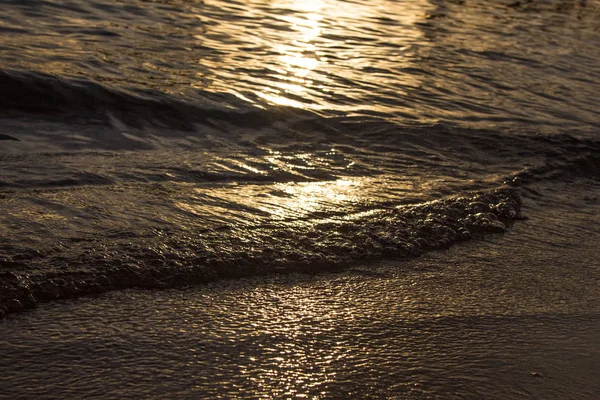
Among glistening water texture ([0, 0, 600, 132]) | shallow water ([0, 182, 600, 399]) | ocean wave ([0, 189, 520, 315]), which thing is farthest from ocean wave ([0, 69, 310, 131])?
shallow water ([0, 182, 600, 399])

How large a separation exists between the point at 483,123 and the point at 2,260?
5242 millimetres

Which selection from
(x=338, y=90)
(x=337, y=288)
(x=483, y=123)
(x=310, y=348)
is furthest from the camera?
(x=338, y=90)

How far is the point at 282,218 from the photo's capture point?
4.51m

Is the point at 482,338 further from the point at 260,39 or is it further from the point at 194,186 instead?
the point at 260,39

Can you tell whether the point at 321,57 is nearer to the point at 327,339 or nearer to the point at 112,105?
the point at 112,105

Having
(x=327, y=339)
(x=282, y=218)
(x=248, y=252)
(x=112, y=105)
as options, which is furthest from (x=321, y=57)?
(x=327, y=339)

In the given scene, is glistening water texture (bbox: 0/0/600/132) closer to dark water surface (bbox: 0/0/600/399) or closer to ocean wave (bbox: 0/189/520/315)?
dark water surface (bbox: 0/0/600/399)

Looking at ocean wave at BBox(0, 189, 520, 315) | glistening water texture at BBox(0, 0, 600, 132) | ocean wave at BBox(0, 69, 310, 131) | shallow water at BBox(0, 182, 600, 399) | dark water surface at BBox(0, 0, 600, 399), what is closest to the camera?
shallow water at BBox(0, 182, 600, 399)

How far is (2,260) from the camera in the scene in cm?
352

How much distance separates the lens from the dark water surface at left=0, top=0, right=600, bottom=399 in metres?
3.06

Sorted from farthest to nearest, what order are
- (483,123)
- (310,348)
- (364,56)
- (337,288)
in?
(364,56) < (483,123) < (337,288) < (310,348)

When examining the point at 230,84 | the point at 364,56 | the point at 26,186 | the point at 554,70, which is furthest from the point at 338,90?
the point at 26,186

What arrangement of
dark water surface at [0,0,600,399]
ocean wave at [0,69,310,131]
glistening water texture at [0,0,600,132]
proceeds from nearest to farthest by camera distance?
dark water surface at [0,0,600,399] → ocean wave at [0,69,310,131] → glistening water texture at [0,0,600,132]

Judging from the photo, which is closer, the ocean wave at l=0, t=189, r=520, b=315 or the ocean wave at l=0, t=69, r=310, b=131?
the ocean wave at l=0, t=189, r=520, b=315
